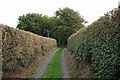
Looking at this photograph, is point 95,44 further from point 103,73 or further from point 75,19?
point 75,19

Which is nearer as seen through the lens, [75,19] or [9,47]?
[9,47]

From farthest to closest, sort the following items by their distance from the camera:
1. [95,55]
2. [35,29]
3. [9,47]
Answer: [35,29] → [9,47] → [95,55]

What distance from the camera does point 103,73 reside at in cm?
366

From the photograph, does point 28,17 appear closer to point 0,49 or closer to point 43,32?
point 43,32

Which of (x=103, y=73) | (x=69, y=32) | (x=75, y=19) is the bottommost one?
(x=103, y=73)

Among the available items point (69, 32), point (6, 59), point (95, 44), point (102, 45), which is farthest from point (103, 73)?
point (69, 32)

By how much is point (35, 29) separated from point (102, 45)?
3815 cm

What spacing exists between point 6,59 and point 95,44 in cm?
418

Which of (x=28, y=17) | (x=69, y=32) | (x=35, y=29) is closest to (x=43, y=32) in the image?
(x=35, y=29)

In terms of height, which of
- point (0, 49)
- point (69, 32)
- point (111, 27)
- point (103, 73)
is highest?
point (69, 32)

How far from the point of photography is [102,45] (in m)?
4.03

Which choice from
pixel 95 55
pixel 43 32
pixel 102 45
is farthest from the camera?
pixel 43 32

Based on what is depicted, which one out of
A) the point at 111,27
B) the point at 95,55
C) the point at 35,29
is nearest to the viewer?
the point at 111,27

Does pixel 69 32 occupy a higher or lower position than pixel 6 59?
higher
